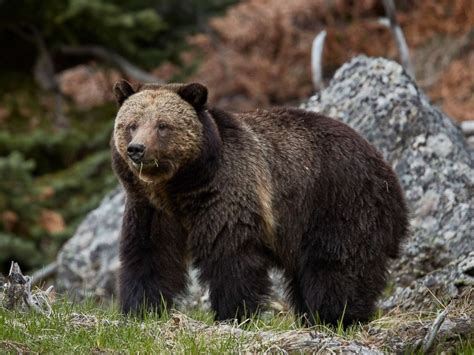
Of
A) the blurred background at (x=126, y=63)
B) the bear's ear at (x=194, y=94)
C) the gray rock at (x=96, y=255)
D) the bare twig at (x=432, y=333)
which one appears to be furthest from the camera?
the blurred background at (x=126, y=63)

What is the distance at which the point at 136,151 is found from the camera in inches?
288

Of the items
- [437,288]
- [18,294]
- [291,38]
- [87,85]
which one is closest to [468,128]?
[437,288]

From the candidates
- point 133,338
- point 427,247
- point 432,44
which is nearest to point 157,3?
point 432,44

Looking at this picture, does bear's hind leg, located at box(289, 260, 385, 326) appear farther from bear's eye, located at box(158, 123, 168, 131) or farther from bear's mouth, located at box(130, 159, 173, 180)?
bear's eye, located at box(158, 123, 168, 131)

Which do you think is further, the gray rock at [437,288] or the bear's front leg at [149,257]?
the gray rock at [437,288]

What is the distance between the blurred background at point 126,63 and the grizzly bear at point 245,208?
24.5 ft

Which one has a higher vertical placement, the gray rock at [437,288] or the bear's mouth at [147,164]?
the bear's mouth at [147,164]

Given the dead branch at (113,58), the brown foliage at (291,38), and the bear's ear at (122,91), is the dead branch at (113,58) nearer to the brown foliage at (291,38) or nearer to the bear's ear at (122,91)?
the brown foliage at (291,38)

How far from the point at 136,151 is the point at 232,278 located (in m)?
1.20

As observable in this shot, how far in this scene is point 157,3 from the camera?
18344 mm

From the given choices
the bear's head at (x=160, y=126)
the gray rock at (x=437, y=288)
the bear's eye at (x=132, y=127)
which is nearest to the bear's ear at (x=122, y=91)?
the bear's head at (x=160, y=126)

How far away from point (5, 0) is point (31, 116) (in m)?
2.34

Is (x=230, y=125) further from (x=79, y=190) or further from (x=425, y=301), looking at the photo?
(x=79, y=190)

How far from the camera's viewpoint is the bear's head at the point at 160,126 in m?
7.53
